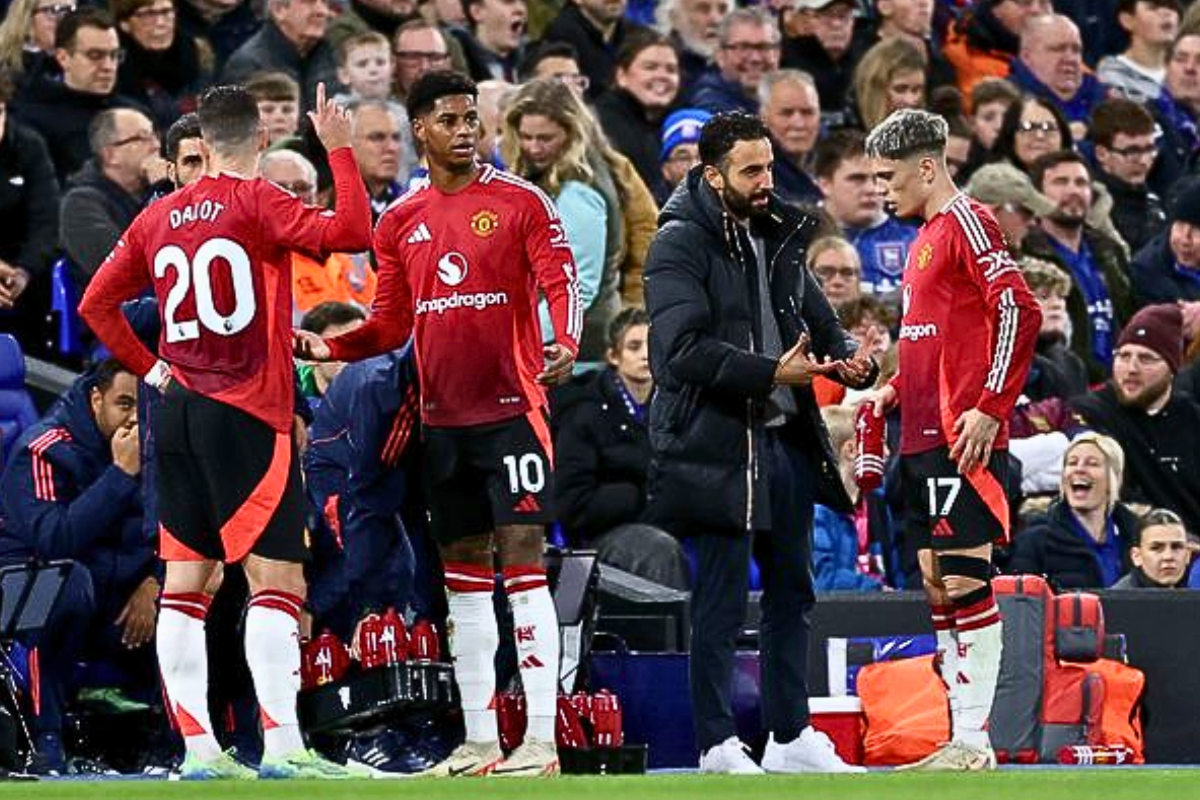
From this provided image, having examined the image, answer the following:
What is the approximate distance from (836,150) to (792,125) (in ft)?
2.12

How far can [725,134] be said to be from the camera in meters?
14.2

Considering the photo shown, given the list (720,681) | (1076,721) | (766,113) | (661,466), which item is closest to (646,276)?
(661,466)

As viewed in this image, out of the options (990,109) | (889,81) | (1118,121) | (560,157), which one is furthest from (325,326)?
(1118,121)

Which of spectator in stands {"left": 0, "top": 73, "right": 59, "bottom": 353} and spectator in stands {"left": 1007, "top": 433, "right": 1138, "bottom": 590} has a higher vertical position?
spectator in stands {"left": 0, "top": 73, "right": 59, "bottom": 353}

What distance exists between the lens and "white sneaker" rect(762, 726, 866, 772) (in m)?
14.2

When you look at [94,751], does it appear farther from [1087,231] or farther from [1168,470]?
[1087,231]

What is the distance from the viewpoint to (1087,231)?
2114 centimetres

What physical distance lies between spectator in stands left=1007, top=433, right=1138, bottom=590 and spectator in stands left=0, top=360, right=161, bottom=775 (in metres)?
4.46

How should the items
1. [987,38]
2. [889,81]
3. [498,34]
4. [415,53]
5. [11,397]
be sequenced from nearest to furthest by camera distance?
[11,397] < [415,53] < [498,34] < [889,81] < [987,38]

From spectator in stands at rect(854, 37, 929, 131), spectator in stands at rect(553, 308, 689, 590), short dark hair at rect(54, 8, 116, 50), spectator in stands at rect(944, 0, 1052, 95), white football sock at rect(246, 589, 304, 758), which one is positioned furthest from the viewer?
spectator in stands at rect(944, 0, 1052, 95)

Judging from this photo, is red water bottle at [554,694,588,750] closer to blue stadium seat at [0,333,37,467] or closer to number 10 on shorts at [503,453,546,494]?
number 10 on shorts at [503,453,546,494]

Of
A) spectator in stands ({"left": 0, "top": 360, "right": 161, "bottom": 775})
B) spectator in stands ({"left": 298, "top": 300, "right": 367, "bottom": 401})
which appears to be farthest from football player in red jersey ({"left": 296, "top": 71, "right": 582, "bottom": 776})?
spectator in stands ({"left": 298, "top": 300, "right": 367, "bottom": 401})

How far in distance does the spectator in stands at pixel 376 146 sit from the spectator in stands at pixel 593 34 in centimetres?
305

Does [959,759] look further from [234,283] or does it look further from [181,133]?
[181,133]
